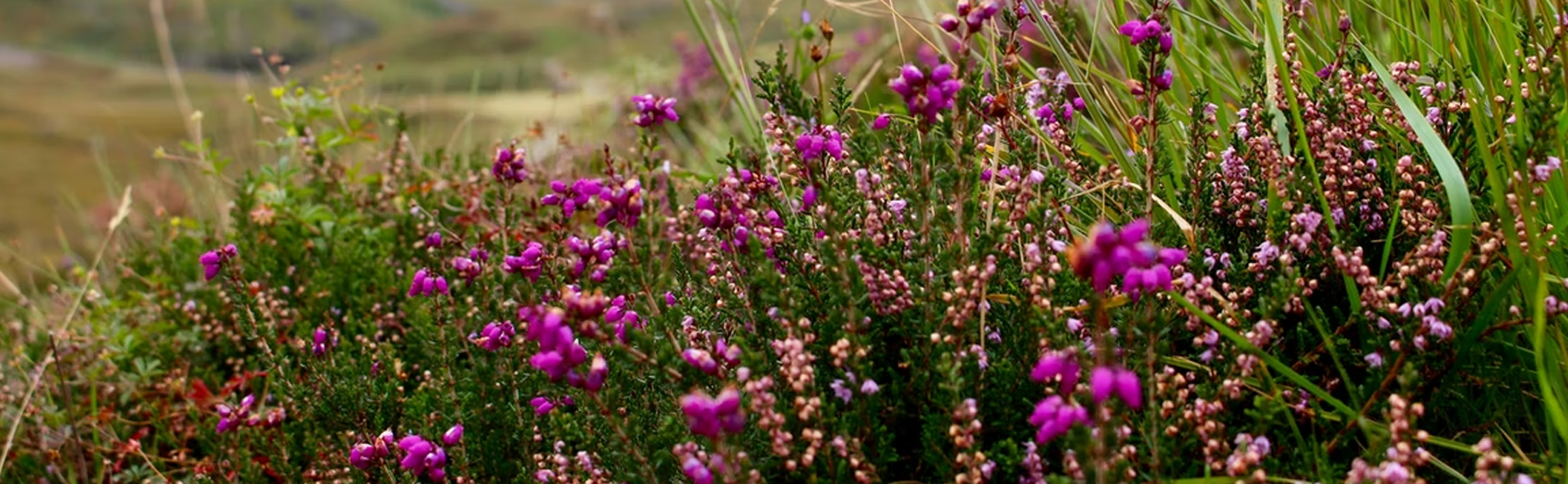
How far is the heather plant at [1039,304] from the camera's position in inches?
67.9

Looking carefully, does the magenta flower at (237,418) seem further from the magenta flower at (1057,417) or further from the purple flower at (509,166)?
the magenta flower at (1057,417)

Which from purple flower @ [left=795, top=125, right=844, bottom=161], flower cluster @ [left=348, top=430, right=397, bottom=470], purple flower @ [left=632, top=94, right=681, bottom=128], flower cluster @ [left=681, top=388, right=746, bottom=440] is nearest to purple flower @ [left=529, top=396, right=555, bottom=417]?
flower cluster @ [left=348, top=430, right=397, bottom=470]

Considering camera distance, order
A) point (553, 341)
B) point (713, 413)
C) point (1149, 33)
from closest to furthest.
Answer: point (713, 413), point (553, 341), point (1149, 33)

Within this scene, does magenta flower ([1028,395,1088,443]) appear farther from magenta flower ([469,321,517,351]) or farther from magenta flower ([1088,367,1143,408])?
magenta flower ([469,321,517,351])

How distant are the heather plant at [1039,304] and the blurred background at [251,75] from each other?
1409 mm

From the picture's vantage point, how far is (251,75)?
268 inches

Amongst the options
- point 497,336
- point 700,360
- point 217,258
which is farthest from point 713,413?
point 217,258

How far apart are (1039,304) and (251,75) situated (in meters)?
6.21

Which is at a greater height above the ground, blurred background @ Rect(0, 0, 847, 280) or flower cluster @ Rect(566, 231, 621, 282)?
flower cluster @ Rect(566, 231, 621, 282)

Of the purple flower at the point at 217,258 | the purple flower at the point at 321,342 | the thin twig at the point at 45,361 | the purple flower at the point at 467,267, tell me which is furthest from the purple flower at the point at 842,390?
the thin twig at the point at 45,361

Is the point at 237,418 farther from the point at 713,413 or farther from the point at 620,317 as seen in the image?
the point at 713,413

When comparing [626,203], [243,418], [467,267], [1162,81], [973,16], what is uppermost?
[973,16]

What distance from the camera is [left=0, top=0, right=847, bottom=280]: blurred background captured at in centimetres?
600

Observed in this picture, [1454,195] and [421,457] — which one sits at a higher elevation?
[1454,195]
